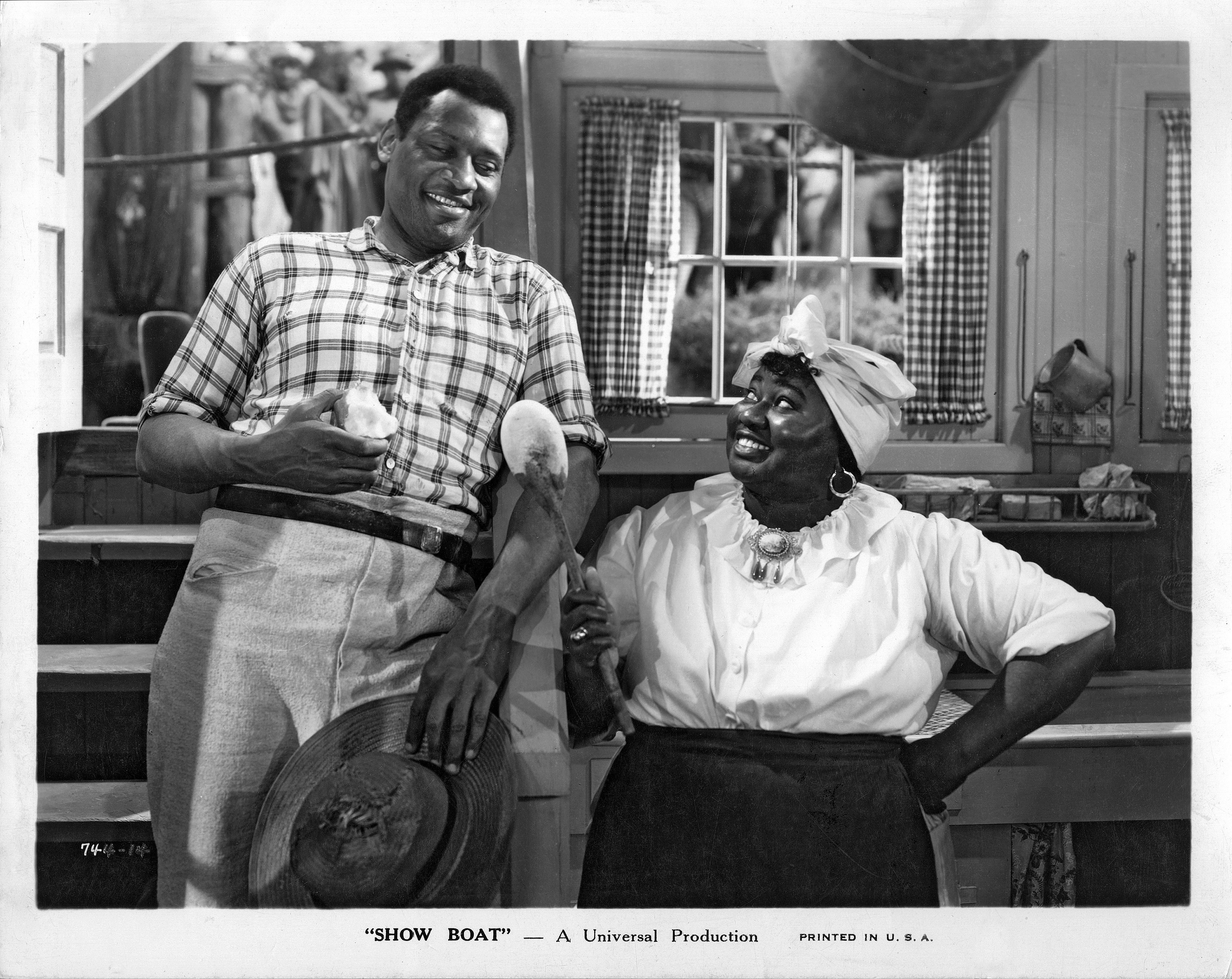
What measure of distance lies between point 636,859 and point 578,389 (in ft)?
2.49

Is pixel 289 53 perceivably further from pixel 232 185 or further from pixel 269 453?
pixel 269 453

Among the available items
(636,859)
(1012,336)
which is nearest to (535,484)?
(636,859)

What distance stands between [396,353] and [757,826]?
933 millimetres

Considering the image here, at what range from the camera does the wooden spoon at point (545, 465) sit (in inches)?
62.3

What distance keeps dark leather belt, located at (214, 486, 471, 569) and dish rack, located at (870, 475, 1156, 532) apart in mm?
801

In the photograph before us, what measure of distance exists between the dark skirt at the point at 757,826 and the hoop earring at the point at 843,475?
0.37 m

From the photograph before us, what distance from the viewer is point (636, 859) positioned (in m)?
1.72

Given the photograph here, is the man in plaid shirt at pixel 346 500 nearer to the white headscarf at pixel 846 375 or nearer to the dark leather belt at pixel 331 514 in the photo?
the dark leather belt at pixel 331 514

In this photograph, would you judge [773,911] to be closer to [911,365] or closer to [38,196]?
[911,365]

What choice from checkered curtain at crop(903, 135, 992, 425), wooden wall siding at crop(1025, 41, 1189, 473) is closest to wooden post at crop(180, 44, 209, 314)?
checkered curtain at crop(903, 135, 992, 425)

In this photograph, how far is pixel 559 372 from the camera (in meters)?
1.72

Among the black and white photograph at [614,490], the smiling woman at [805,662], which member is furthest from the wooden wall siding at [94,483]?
the smiling woman at [805,662]

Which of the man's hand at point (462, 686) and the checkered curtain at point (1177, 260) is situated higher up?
the checkered curtain at point (1177, 260)

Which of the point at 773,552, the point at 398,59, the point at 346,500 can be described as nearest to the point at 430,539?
the point at 346,500
